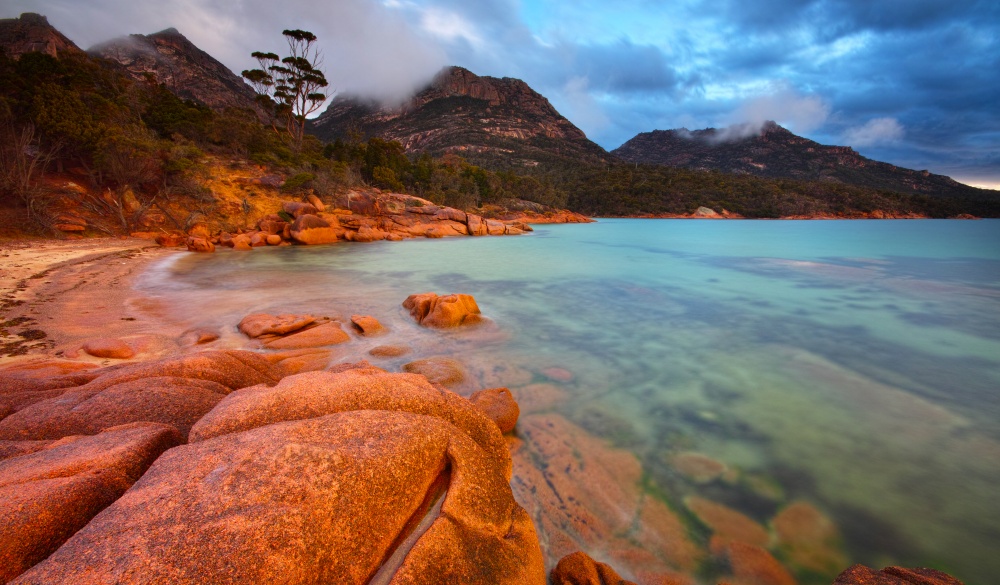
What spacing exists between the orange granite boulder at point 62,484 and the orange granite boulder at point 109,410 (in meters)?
0.46

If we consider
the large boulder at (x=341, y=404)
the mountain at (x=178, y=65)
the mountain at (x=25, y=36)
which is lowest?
the large boulder at (x=341, y=404)

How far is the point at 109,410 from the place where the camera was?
3346mm

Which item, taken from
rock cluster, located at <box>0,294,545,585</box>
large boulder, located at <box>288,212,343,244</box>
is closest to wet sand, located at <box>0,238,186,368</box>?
rock cluster, located at <box>0,294,545,585</box>

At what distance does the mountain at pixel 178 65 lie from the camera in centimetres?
10588

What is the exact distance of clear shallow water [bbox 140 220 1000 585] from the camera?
13.5 ft

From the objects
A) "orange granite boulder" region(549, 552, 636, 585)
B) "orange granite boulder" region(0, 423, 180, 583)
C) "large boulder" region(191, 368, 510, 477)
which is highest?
"large boulder" region(191, 368, 510, 477)

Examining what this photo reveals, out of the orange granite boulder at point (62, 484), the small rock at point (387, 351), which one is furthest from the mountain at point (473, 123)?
the orange granite boulder at point (62, 484)

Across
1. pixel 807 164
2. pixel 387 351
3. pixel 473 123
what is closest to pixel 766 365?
pixel 387 351

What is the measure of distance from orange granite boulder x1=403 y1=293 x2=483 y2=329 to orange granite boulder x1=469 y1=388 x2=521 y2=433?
385 centimetres

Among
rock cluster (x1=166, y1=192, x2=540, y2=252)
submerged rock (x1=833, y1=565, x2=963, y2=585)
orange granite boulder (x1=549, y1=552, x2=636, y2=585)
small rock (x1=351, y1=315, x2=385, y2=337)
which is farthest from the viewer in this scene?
rock cluster (x1=166, y1=192, x2=540, y2=252)

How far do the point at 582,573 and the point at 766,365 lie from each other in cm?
651

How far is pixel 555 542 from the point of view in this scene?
137 inches

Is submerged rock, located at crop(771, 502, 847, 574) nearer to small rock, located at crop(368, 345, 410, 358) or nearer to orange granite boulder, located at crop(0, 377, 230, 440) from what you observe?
orange granite boulder, located at crop(0, 377, 230, 440)

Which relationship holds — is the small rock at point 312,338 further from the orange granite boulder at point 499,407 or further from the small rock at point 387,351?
the orange granite boulder at point 499,407
